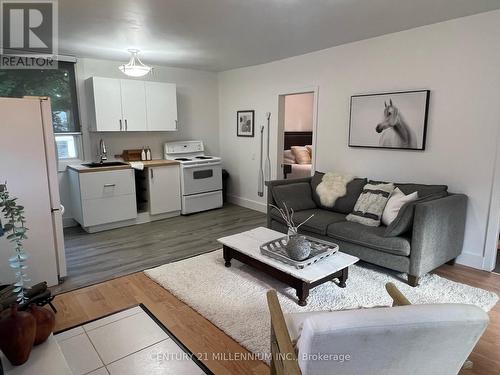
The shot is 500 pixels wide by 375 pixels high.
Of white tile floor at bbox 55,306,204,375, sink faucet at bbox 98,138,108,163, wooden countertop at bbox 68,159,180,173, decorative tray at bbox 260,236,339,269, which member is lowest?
white tile floor at bbox 55,306,204,375

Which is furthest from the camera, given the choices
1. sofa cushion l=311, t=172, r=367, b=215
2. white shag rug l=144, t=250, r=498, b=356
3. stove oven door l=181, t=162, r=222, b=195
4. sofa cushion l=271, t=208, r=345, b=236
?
stove oven door l=181, t=162, r=222, b=195

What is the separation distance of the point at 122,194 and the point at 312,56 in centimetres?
331

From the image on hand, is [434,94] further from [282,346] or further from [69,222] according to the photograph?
[69,222]

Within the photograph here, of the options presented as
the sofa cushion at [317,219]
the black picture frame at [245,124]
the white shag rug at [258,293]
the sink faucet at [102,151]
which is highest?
the black picture frame at [245,124]

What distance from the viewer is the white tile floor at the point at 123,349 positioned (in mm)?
1949

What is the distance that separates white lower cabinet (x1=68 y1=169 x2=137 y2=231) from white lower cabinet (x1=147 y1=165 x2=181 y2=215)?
29 cm

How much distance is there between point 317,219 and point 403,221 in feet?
2.99

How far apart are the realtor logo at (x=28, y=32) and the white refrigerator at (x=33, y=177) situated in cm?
83

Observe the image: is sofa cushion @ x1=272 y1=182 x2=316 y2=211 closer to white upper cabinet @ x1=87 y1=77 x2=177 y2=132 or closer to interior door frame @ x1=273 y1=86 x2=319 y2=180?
interior door frame @ x1=273 y1=86 x2=319 y2=180

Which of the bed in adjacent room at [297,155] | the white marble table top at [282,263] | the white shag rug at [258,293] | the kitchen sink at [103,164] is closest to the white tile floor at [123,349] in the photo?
the white shag rug at [258,293]

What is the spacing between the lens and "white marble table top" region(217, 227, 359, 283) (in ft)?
8.18

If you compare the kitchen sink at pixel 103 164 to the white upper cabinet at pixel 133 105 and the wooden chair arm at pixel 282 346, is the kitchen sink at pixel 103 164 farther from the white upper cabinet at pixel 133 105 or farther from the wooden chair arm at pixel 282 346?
the wooden chair arm at pixel 282 346

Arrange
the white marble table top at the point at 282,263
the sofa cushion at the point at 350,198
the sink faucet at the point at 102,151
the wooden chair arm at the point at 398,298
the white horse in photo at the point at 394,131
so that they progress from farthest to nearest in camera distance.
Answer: the sink faucet at the point at 102,151 → the sofa cushion at the point at 350,198 → the white horse in photo at the point at 394,131 → the white marble table top at the point at 282,263 → the wooden chair arm at the point at 398,298

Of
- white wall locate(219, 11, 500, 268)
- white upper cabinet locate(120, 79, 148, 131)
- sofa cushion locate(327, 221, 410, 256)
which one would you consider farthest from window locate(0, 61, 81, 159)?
sofa cushion locate(327, 221, 410, 256)
